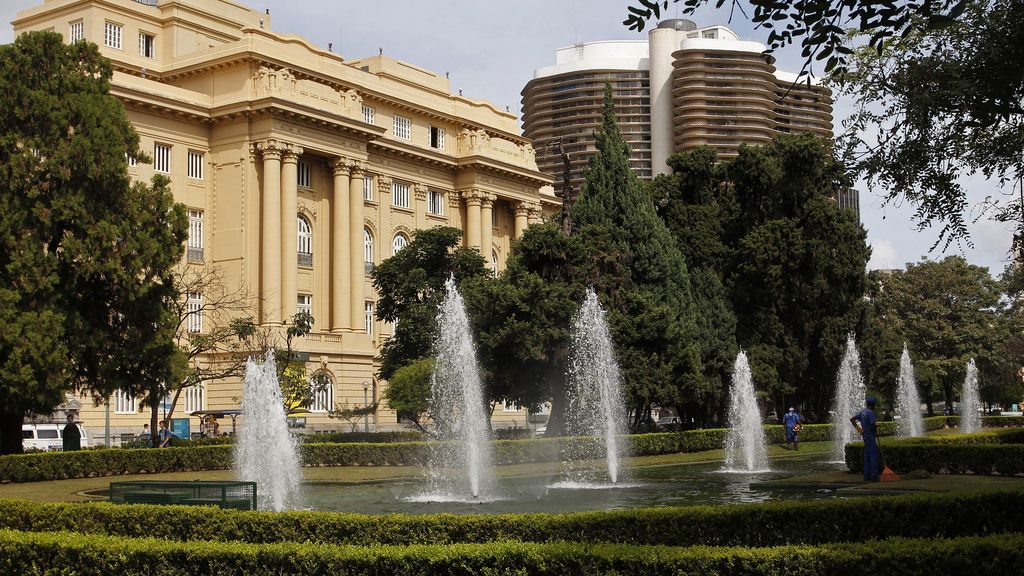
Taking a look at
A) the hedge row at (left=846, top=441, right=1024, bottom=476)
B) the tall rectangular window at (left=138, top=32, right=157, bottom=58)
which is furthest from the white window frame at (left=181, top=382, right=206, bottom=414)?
the hedge row at (left=846, top=441, right=1024, bottom=476)

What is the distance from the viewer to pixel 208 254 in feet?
175

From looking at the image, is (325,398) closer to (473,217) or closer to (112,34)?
(473,217)

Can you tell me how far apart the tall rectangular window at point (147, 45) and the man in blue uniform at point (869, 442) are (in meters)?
47.6

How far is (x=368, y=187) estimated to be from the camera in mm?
60469

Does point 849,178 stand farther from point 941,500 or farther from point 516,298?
point 516,298

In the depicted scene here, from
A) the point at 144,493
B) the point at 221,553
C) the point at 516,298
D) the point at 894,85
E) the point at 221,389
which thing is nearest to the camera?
the point at 221,553

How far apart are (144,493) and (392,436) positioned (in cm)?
2714

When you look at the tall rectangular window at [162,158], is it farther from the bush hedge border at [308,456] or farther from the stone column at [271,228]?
the bush hedge border at [308,456]

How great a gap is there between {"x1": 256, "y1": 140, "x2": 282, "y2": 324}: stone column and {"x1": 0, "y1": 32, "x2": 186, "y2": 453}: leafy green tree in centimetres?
2209

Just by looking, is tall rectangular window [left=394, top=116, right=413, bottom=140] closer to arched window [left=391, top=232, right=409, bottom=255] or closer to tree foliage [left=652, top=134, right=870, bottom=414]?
arched window [left=391, top=232, right=409, bottom=255]

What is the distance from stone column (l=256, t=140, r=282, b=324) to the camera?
51906mm

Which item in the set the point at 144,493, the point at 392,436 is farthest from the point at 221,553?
the point at 392,436

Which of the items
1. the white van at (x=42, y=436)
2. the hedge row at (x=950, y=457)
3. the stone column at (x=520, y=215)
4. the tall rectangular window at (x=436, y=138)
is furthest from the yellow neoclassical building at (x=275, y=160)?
the hedge row at (x=950, y=457)

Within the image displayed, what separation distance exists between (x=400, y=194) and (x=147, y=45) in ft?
52.7
